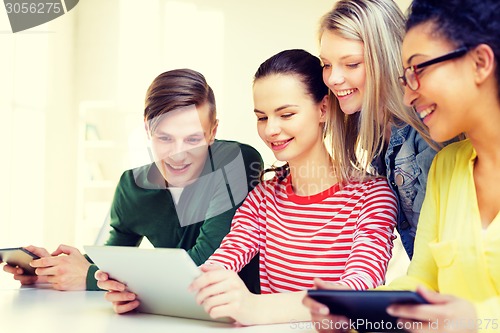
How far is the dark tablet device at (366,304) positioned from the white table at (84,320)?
124mm

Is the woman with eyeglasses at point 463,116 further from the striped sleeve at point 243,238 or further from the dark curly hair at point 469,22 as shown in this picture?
the striped sleeve at point 243,238

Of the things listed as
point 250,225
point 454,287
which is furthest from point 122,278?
point 454,287

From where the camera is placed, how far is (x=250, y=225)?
148 centimetres

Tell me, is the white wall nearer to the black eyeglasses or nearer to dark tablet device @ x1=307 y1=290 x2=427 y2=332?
the black eyeglasses

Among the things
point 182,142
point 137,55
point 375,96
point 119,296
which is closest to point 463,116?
point 375,96

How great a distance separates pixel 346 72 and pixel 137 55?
11.3 ft

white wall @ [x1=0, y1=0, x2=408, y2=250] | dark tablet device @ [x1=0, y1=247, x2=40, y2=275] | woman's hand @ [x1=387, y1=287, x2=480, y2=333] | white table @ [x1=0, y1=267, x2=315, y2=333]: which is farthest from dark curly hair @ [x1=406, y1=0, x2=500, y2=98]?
white wall @ [x1=0, y1=0, x2=408, y2=250]

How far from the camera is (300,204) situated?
146 centimetres

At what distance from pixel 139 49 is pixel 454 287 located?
13.0 ft

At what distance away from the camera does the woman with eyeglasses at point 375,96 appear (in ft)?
4.57

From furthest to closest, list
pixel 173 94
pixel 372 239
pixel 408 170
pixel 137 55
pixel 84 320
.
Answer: pixel 137 55 < pixel 173 94 < pixel 408 170 < pixel 372 239 < pixel 84 320

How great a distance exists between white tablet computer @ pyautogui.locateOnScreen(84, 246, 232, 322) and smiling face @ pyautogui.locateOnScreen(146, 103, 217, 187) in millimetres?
613

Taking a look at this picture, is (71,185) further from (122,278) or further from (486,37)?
(486,37)

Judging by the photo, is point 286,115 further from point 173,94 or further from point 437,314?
point 437,314
